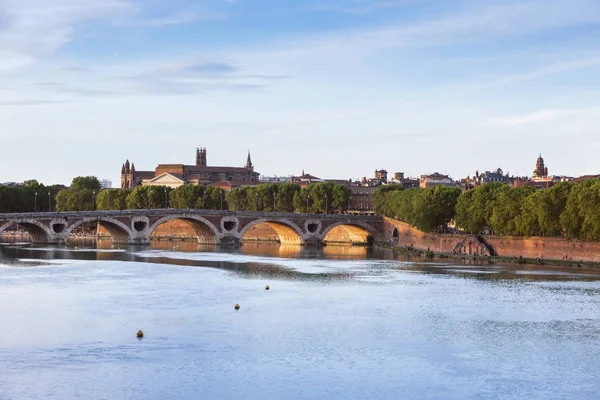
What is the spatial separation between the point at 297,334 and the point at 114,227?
6907 centimetres

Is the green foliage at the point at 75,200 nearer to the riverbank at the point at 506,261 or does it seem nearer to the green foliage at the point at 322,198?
the green foliage at the point at 322,198

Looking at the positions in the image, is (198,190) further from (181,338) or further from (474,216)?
(181,338)

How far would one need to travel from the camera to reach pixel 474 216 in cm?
9531

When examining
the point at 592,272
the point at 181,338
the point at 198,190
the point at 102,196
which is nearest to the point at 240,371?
the point at 181,338

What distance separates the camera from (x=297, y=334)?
4584 cm

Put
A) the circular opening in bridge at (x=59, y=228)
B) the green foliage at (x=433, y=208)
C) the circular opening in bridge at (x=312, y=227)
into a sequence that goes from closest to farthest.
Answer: the green foliage at (x=433, y=208) → the circular opening in bridge at (x=59, y=228) → the circular opening in bridge at (x=312, y=227)

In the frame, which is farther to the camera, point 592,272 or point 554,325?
point 592,272

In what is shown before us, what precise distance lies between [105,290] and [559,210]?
38.7m

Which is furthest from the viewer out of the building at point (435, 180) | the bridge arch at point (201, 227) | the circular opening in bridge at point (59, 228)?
the building at point (435, 180)

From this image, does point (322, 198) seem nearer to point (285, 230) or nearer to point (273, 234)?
point (273, 234)

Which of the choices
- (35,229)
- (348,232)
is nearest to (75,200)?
(348,232)

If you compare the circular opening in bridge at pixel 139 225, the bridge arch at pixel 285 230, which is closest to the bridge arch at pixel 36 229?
the circular opening in bridge at pixel 139 225

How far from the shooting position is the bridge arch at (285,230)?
12038cm

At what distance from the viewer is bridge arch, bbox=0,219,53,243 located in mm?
99056
